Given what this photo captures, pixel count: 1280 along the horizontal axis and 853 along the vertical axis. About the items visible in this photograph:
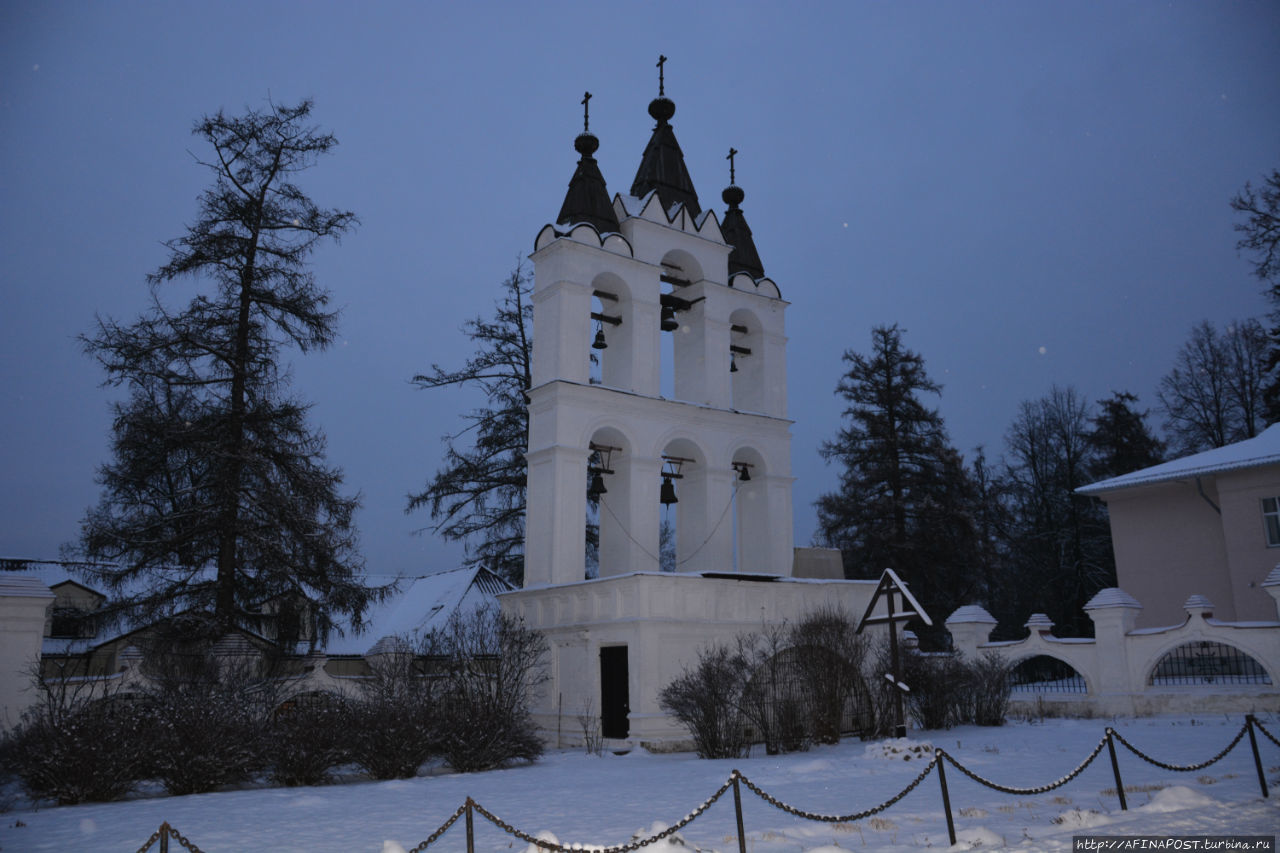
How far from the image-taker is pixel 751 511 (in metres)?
23.2

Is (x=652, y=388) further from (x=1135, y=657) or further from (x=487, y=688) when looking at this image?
(x=1135, y=657)

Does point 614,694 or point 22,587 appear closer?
point 22,587

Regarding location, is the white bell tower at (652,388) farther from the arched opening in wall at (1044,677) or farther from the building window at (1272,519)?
the building window at (1272,519)

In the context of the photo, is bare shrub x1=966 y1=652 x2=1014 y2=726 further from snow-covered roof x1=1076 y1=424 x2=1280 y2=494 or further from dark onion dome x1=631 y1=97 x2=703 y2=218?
dark onion dome x1=631 y1=97 x2=703 y2=218

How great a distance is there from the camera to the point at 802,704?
17.2 meters

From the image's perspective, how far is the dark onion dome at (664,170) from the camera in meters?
23.5

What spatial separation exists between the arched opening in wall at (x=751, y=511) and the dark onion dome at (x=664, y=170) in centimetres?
654

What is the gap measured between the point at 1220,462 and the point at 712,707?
62.0ft

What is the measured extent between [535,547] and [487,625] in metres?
2.14

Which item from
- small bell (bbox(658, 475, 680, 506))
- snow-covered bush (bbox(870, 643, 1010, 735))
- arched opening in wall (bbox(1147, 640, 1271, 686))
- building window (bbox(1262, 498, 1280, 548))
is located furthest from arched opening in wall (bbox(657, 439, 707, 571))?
building window (bbox(1262, 498, 1280, 548))

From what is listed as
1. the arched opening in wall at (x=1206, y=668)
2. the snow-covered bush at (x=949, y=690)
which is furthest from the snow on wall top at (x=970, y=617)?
the arched opening in wall at (x=1206, y=668)

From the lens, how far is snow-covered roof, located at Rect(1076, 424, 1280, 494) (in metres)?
25.2

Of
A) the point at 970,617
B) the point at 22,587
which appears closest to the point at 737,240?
the point at 970,617

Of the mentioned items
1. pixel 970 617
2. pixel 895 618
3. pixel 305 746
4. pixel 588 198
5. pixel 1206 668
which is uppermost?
pixel 588 198
